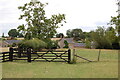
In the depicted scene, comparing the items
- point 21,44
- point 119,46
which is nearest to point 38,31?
point 21,44

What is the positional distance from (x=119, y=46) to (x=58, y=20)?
2534 cm

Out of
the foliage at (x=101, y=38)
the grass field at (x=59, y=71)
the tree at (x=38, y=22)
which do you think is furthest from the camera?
the foliage at (x=101, y=38)

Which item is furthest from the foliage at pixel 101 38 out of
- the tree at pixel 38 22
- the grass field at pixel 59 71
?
the grass field at pixel 59 71

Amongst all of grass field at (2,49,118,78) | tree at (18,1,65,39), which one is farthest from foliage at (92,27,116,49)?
grass field at (2,49,118,78)

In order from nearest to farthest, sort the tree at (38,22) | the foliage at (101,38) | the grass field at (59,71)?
1. the grass field at (59,71)
2. the tree at (38,22)
3. the foliage at (101,38)

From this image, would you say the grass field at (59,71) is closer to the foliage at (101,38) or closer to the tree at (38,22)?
the tree at (38,22)

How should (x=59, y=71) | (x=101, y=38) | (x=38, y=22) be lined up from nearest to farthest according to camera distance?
(x=59, y=71)
(x=38, y=22)
(x=101, y=38)

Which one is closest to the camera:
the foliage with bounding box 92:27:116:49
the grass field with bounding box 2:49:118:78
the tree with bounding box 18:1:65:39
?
the grass field with bounding box 2:49:118:78

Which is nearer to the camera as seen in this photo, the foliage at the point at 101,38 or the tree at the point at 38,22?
the tree at the point at 38,22

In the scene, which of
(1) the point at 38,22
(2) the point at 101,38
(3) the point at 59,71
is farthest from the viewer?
(2) the point at 101,38

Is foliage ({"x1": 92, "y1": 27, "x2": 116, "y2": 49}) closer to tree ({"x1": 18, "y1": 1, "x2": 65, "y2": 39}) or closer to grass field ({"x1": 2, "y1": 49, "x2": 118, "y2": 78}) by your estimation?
tree ({"x1": 18, "y1": 1, "x2": 65, "y2": 39})

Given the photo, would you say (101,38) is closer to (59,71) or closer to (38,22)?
(38,22)

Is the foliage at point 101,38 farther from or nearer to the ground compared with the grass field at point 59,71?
farther from the ground

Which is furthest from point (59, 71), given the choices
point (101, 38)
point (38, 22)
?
point (101, 38)
